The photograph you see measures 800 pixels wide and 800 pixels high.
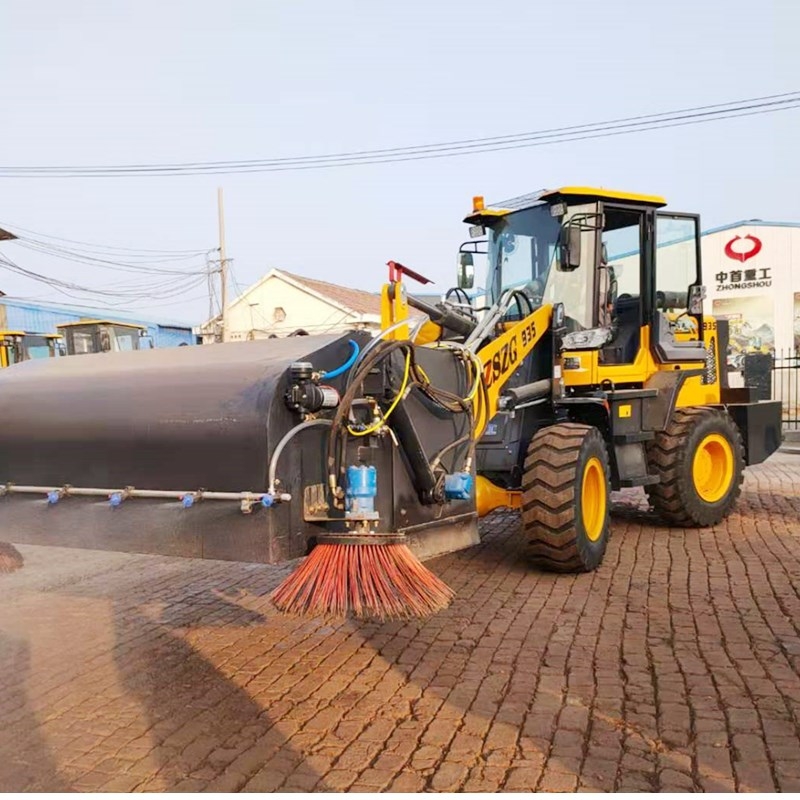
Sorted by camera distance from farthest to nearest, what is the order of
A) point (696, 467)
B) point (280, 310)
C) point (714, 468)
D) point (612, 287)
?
point (280, 310) < point (714, 468) < point (696, 467) < point (612, 287)

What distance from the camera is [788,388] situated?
16.3 m

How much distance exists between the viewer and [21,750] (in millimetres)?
3178

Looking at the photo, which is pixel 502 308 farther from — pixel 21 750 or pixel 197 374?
pixel 21 750

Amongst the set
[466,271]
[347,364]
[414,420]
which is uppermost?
[466,271]

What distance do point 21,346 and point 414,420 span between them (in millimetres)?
13966

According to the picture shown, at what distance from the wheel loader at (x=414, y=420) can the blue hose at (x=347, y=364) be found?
10mm

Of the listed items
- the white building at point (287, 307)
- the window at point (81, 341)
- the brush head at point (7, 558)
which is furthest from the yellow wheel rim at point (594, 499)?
the white building at point (287, 307)

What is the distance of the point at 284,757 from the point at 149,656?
1446 mm

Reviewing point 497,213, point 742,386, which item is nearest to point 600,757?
point 497,213

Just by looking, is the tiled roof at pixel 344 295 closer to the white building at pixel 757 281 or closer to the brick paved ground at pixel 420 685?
the white building at pixel 757 281

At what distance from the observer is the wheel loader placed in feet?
12.4

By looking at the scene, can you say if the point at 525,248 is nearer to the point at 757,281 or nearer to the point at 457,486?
the point at 457,486

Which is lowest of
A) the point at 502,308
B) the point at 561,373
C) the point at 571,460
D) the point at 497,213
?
the point at 571,460

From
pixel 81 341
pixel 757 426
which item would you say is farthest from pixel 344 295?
pixel 757 426
